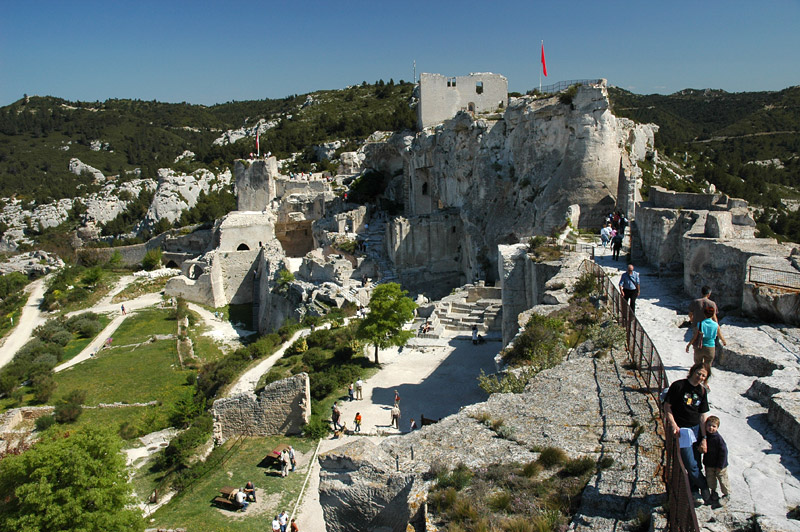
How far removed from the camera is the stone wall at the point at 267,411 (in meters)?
13.1

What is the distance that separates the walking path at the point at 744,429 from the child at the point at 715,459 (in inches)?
4.9

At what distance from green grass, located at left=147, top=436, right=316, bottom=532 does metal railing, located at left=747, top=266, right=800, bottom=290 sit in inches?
352

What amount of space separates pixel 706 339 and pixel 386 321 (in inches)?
430

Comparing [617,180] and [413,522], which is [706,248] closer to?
[413,522]

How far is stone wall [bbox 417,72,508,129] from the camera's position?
1308 inches

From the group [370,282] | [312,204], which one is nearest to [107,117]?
[312,204]

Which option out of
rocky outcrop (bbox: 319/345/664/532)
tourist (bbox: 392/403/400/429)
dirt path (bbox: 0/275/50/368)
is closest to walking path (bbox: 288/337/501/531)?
tourist (bbox: 392/403/400/429)

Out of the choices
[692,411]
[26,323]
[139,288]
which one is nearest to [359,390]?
[692,411]

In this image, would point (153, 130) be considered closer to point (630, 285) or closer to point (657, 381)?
point (630, 285)

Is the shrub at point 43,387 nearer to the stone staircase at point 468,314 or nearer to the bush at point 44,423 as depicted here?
the bush at point 44,423

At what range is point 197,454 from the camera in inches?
491

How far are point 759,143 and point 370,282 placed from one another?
3928 centimetres

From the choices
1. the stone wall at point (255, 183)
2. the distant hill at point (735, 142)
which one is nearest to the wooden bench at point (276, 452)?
the distant hill at point (735, 142)

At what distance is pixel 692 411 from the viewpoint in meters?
4.29
